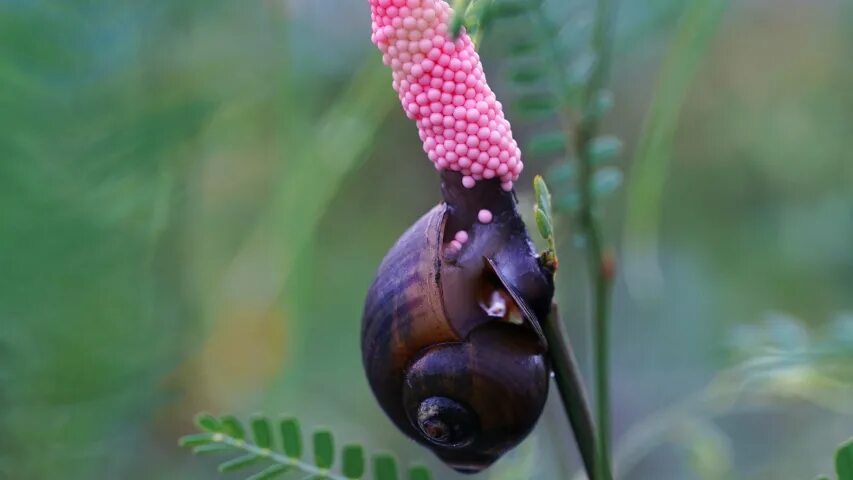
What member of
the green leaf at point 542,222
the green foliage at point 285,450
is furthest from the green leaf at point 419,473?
the green leaf at point 542,222

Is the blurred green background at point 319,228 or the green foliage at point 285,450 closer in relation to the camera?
the green foliage at point 285,450

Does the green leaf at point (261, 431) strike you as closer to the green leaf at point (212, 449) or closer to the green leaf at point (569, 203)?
the green leaf at point (212, 449)

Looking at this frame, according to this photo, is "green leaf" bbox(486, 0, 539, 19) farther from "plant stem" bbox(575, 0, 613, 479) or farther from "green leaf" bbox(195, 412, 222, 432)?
"green leaf" bbox(195, 412, 222, 432)

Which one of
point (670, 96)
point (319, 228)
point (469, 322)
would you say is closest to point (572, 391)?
point (469, 322)

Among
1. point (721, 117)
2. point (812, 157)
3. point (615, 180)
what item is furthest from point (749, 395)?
point (721, 117)

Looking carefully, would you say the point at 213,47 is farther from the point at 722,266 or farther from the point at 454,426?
the point at 722,266

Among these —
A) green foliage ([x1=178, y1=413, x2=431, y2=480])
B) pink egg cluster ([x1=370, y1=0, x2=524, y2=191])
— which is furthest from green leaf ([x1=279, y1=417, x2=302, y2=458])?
pink egg cluster ([x1=370, y1=0, x2=524, y2=191])
